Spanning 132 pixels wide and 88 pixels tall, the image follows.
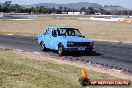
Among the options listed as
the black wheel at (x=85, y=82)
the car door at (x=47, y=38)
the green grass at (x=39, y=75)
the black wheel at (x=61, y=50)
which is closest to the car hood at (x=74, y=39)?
the black wheel at (x=61, y=50)

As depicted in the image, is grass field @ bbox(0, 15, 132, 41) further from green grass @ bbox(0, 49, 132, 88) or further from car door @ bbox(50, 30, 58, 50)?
green grass @ bbox(0, 49, 132, 88)

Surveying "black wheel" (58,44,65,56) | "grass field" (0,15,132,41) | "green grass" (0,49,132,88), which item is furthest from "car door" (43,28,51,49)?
"grass field" (0,15,132,41)

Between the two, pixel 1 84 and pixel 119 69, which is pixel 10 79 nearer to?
pixel 1 84

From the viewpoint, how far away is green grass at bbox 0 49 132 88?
9.98m

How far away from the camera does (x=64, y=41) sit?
60.6ft

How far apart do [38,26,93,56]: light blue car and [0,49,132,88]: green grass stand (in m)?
4.24

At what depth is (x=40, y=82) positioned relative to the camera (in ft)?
33.7

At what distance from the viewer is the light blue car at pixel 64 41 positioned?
60.5ft

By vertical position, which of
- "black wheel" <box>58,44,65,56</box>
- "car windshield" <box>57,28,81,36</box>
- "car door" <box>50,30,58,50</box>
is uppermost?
"car windshield" <box>57,28,81,36</box>

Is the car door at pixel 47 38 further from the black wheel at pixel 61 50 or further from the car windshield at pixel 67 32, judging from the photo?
the black wheel at pixel 61 50

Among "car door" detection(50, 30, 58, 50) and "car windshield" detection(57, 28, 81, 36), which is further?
"car windshield" detection(57, 28, 81, 36)

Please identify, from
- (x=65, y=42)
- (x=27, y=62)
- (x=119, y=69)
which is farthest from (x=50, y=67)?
(x=65, y=42)

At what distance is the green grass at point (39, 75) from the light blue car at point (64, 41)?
13.9 ft

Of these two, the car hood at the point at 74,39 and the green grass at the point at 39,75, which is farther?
the car hood at the point at 74,39
